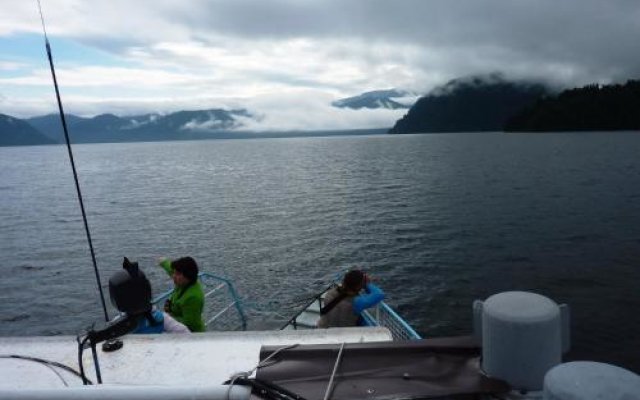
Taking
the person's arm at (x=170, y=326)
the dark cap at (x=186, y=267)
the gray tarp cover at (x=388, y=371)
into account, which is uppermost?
the gray tarp cover at (x=388, y=371)

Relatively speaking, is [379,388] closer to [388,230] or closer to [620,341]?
[620,341]

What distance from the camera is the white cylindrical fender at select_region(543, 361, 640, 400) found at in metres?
2.47

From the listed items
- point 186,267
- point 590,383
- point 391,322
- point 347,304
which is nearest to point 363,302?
point 347,304

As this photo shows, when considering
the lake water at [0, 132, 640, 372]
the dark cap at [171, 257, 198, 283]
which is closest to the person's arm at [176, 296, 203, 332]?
the dark cap at [171, 257, 198, 283]

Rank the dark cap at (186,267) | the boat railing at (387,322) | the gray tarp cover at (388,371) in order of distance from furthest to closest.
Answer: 1. the boat railing at (387,322)
2. the dark cap at (186,267)
3. the gray tarp cover at (388,371)

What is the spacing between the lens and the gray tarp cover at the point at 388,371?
3.54 metres

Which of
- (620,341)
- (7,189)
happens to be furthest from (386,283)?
(7,189)

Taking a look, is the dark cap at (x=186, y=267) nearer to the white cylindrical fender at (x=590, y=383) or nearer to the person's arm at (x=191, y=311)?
the person's arm at (x=191, y=311)

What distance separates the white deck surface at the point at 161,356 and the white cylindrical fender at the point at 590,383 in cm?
308

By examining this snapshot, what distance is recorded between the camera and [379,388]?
3.64m

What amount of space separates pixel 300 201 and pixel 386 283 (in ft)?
92.5

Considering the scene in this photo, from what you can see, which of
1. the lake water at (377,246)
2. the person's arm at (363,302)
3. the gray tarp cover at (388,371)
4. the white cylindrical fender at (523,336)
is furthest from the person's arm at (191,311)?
the lake water at (377,246)

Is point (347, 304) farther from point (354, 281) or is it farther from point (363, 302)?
point (354, 281)

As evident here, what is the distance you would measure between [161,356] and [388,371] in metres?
3.00
